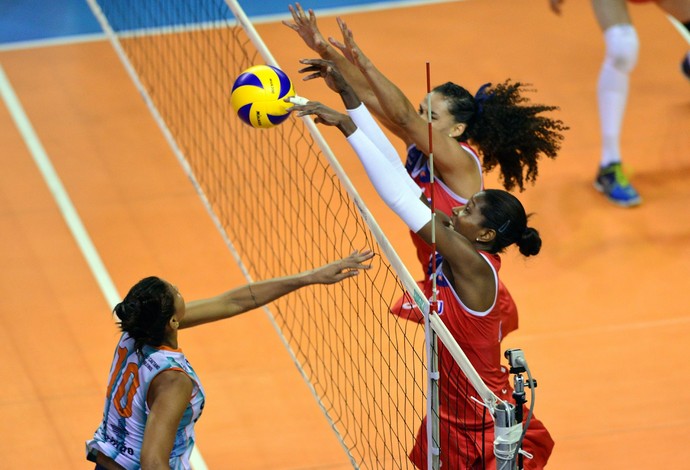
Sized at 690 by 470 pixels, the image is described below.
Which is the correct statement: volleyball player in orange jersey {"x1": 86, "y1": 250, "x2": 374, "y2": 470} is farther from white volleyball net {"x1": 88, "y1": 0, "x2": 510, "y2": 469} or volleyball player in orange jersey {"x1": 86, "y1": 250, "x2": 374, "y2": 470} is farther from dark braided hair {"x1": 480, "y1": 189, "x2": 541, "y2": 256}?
dark braided hair {"x1": 480, "y1": 189, "x2": 541, "y2": 256}

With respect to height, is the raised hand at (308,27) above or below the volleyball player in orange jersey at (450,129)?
above

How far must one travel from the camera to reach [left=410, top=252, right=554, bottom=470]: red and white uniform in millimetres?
4461

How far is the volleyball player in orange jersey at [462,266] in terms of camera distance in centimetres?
429

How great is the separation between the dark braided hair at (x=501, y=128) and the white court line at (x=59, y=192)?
2915 mm

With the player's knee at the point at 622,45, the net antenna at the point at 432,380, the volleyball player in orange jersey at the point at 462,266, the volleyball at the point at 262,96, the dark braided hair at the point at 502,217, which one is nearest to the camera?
the net antenna at the point at 432,380

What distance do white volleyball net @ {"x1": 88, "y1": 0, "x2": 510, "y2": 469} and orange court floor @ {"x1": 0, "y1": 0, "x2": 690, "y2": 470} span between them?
18cm

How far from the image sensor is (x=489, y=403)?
4.05 meters

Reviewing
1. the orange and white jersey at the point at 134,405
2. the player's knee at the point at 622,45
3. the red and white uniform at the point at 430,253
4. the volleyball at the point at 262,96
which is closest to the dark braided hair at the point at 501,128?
the red and white uniform at the point at 430,253

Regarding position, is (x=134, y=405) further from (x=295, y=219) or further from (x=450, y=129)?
(x=295, y=219)

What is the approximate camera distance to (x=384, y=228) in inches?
311

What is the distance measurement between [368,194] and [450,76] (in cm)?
180

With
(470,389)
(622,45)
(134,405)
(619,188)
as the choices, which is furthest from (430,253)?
(622,45)

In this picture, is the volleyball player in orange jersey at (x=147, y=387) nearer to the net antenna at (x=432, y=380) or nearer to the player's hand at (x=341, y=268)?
the player's hand at (x=341, y=268)

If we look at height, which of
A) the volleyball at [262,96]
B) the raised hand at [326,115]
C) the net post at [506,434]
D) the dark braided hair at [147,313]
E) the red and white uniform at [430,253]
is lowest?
the net post at [506,434]
